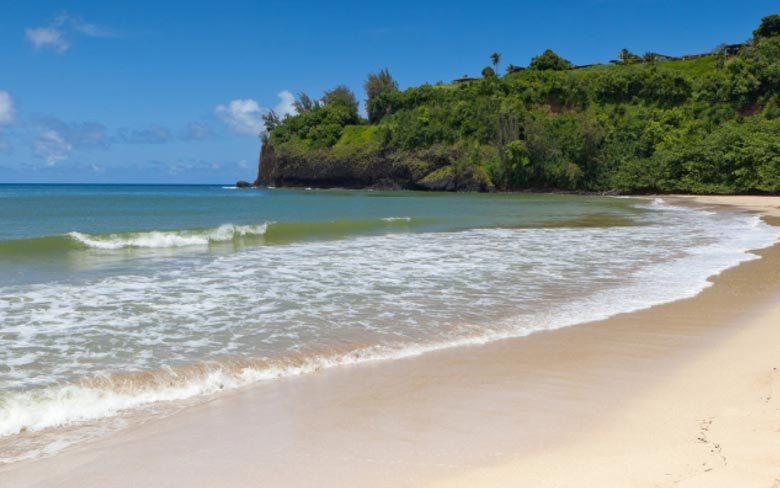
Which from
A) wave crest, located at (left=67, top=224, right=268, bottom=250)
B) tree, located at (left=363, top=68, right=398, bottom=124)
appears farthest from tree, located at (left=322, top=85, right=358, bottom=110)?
wave crest, located at (left=67, top=224, right=268, bottom=250)

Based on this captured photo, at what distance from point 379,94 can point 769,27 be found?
56.8 m

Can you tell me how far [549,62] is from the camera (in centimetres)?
9188

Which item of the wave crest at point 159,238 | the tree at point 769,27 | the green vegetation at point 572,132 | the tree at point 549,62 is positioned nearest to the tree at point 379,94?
the green vegetation at point 572,132

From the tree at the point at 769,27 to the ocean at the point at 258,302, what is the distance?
73470 millimetres

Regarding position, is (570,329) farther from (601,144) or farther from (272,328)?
(601,144)

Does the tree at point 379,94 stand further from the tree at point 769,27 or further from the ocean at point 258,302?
the ocean at point 258,302

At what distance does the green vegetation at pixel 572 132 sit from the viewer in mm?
52719

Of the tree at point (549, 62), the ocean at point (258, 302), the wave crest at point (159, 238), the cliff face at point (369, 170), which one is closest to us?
the ocean at point (258, 302)

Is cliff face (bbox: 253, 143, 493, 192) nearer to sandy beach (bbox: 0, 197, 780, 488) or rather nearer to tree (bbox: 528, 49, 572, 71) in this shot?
tree (bbox: 528, 49, 572, 71)

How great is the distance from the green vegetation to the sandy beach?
49298 mm

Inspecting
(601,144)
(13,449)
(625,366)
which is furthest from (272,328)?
(601,144)

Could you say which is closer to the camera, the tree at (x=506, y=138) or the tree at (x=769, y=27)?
the tree at (x=506, y=138)

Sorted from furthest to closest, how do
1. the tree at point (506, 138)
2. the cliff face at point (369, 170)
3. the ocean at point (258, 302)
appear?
the cliff face at point (369, 170), the tree at point (506, 138), the ocean at point (258, 302)

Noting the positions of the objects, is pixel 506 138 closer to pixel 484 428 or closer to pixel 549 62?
pixel 549 62
